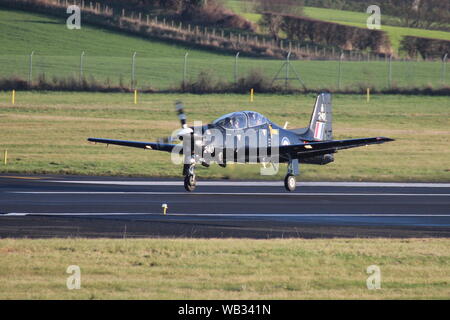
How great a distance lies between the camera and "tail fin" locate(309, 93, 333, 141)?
31656 mm

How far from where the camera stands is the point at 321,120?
105ft

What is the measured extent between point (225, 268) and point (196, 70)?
50351 millimetres

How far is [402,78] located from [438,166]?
3235 cm

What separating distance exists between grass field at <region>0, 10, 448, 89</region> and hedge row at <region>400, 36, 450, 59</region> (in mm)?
3962

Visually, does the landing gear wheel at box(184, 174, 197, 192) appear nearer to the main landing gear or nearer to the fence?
the main landing gear

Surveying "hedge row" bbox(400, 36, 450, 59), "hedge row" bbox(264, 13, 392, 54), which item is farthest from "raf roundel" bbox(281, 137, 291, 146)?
"hedge row" bbox(264, 13, 392, 54)

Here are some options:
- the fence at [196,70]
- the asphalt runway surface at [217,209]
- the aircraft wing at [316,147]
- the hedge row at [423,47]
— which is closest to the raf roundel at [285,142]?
the aircraft wing at [316,147]

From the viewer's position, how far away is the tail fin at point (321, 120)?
1246 inches

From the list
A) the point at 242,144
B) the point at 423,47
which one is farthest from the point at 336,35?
the point at 242,144

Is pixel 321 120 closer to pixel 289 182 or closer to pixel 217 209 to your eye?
A: pixel 289 182
